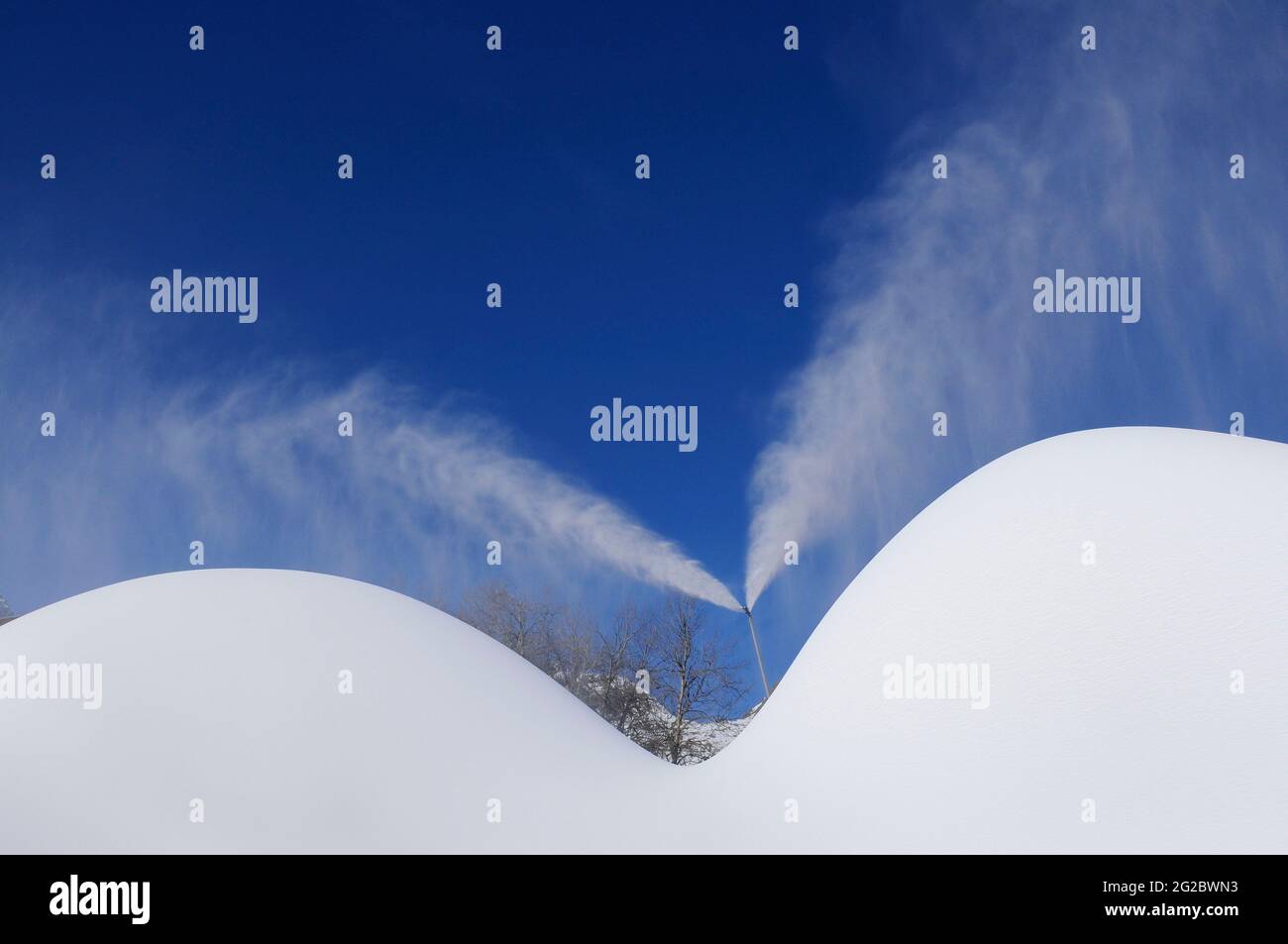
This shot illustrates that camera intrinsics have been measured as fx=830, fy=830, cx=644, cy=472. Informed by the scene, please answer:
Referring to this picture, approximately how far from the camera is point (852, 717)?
687 centimetres

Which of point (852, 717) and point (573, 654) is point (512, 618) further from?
point (852, 717)

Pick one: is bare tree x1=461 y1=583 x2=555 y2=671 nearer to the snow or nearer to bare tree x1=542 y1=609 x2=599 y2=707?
bare tree x1=542 y1=609 x2=599 y2=707

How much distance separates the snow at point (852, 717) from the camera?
547 centimetres

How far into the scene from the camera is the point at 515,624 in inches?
998

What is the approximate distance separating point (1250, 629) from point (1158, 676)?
664 millimetres

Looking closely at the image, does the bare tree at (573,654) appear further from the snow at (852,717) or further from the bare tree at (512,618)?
the snow at (852,717)

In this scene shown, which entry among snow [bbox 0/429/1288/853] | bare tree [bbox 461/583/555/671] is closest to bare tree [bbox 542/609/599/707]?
bare tree [bbox 461/583/555/671]

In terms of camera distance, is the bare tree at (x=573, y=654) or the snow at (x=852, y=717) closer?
the snow at (x=852, y=717)

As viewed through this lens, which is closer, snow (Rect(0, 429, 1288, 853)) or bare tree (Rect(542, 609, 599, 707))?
snow (Rect(0, 429, 1288, 853))

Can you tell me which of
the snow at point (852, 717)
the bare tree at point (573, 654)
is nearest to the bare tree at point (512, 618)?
the bare tree at point (573, 654)

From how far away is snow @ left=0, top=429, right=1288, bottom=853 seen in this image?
5.47 meters
